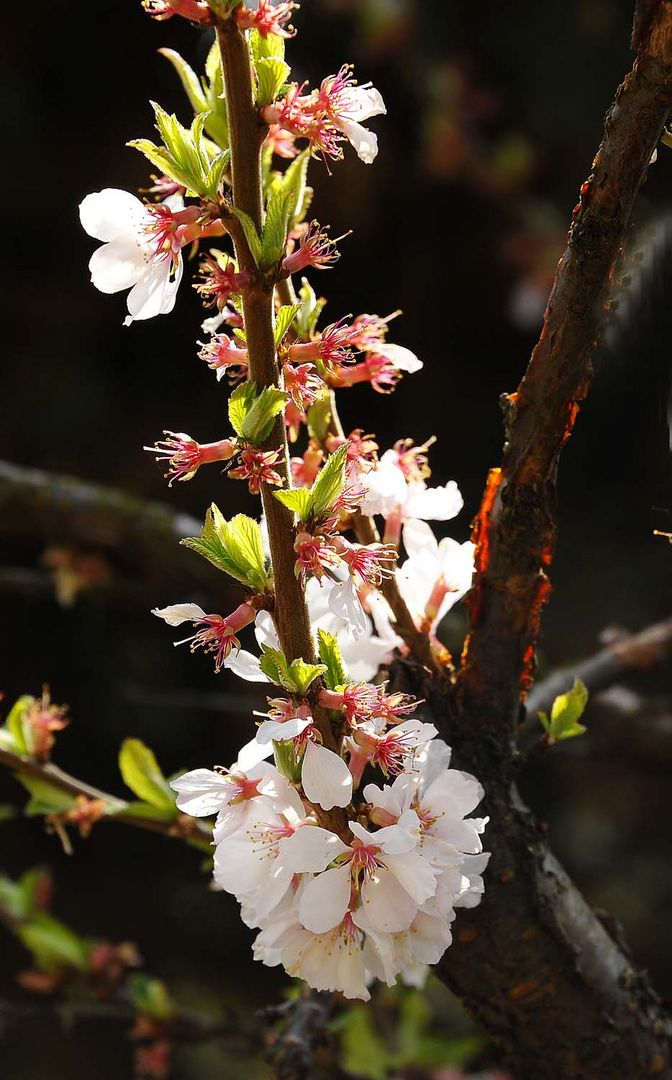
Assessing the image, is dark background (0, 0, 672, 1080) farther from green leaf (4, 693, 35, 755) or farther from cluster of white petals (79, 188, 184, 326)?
cluster of white petals (79, 188, 184, 326)

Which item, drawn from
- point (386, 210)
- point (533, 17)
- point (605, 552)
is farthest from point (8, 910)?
point (533, 17)

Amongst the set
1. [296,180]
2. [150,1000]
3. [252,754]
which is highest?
[296,180]

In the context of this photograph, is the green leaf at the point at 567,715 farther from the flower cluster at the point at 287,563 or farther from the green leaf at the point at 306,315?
the green leaf at the point at 306,315

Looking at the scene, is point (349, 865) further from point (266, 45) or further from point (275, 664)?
point (266, 45)

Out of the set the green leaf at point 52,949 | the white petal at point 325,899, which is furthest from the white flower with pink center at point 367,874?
the green leaf at point 52,949

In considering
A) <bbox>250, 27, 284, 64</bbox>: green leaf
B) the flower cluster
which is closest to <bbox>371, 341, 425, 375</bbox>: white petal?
the flower cluster

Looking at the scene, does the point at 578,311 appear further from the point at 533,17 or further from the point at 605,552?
the point at 533,17

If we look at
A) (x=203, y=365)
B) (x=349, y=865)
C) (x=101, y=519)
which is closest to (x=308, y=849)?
(x=349, y=865)
